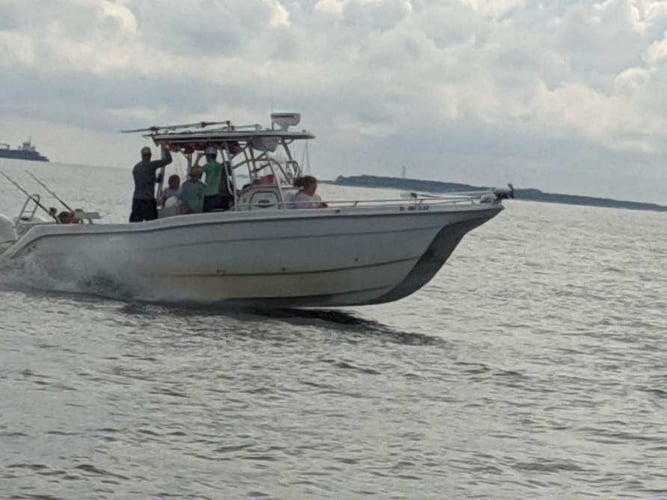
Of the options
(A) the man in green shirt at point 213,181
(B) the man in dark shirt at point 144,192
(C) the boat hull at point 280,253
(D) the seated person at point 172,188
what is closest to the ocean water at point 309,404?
(C) the boat hull at point 280,253

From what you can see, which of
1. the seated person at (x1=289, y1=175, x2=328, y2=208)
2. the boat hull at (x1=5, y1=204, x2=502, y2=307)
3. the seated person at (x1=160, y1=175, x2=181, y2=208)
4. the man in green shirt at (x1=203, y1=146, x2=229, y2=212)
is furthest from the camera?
the seated person at (x1=160, y1=175, x2=181, y2=208)

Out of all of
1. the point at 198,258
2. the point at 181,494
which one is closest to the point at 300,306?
the point at 198,258

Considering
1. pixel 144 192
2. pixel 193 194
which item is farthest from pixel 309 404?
pixel 144 192

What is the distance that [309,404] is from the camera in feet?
36.4

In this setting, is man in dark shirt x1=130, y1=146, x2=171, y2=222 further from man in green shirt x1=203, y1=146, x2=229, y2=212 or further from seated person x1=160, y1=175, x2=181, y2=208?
man in green shirt x1=203, y1=146, x2=229, y2=212

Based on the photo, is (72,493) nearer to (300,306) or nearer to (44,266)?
(300,306)

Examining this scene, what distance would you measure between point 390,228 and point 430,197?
0.78m

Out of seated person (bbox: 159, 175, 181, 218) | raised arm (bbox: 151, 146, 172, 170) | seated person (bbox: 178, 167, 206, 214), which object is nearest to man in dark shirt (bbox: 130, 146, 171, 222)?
raised arm (bbox: 151, 146, 172, 170)

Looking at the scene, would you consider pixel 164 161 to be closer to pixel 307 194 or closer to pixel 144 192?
pixel 144 192

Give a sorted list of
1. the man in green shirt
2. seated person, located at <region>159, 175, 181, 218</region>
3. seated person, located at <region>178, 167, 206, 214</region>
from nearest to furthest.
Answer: the man in green shirt
seated person, located at <region>178, 167, 206, 214</region>
seated person, located at <region>159, 175, 181, 218</region>

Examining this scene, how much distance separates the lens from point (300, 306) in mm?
17531

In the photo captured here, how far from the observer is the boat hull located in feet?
53.3

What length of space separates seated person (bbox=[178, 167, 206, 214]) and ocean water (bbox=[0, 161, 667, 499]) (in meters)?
1.71

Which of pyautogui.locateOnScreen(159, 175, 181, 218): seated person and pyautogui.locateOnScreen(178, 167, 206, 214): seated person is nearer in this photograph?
pyautogui.locateOnScreen(178, 167, 206, 214): seated person
